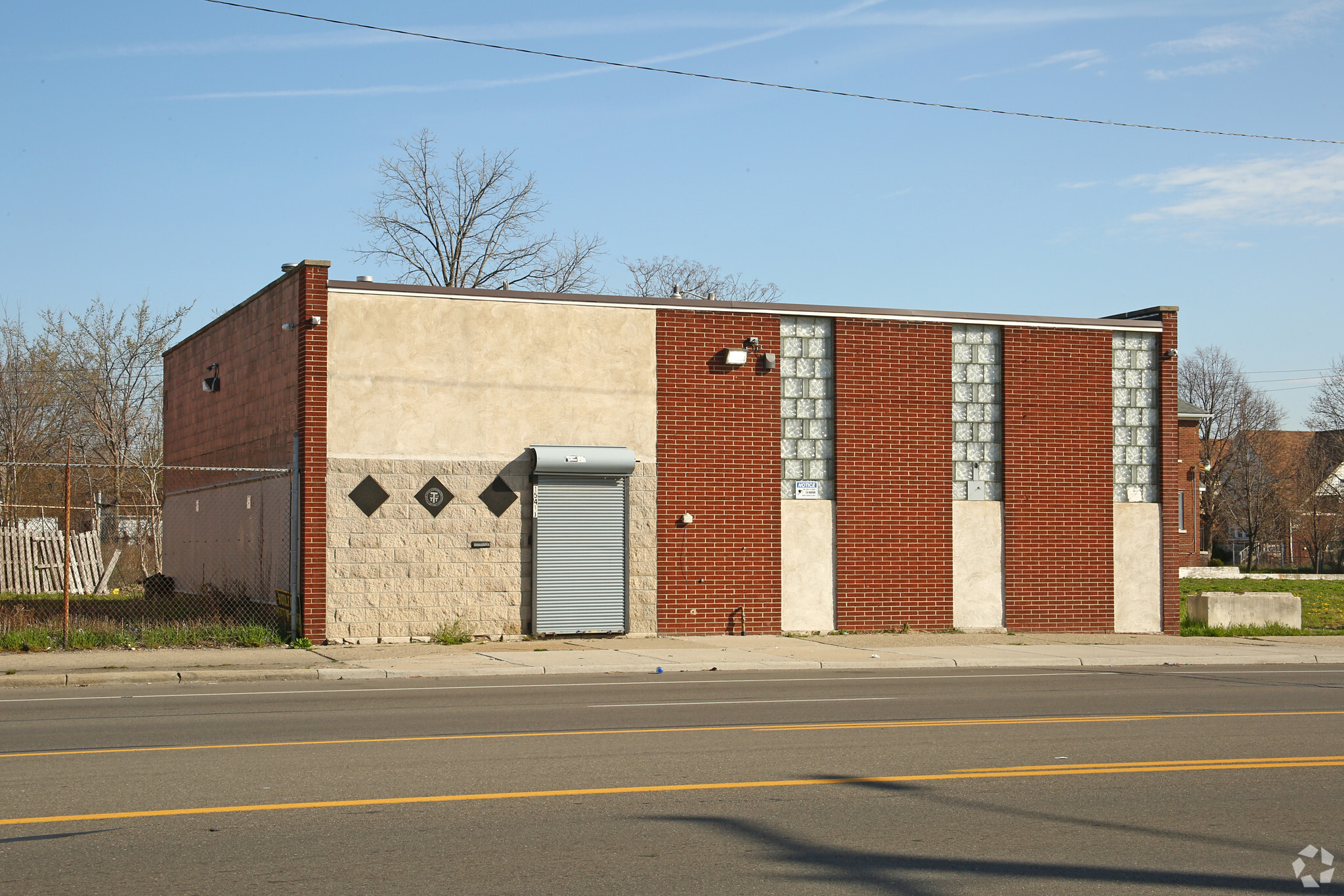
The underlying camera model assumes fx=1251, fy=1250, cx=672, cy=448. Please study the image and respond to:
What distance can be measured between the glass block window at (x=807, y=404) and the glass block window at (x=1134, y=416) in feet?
19.2

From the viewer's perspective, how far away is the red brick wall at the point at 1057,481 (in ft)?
76.1

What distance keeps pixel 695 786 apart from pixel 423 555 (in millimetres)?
11936

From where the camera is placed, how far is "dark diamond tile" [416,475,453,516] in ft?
64.5

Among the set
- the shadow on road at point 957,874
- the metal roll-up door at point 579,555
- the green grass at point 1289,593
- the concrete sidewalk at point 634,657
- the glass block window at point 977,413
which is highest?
the glass block window at point 977,413

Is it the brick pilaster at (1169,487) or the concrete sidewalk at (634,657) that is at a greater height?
the brick pilaster at (1169,487)

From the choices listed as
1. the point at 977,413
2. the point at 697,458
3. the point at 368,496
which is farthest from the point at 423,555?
the point at 977,413

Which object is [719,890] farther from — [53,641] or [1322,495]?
[1322,495]

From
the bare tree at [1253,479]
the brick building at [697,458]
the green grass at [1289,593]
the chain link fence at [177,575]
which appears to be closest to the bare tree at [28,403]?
the chain link fence at [177,575]

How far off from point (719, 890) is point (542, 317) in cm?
1544

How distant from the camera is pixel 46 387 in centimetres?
4431

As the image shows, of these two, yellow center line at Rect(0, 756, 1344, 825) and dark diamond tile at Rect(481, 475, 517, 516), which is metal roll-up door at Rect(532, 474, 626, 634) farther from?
yellow center line at Rect(0, 756, 1344, 825)

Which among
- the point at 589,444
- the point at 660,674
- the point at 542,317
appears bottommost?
the point at 660,674

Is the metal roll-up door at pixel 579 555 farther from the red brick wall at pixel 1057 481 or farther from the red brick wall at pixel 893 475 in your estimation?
the red brick wall at pixel 1057 481

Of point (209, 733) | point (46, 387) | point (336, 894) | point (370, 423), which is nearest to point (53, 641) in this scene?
point (370, 423)
